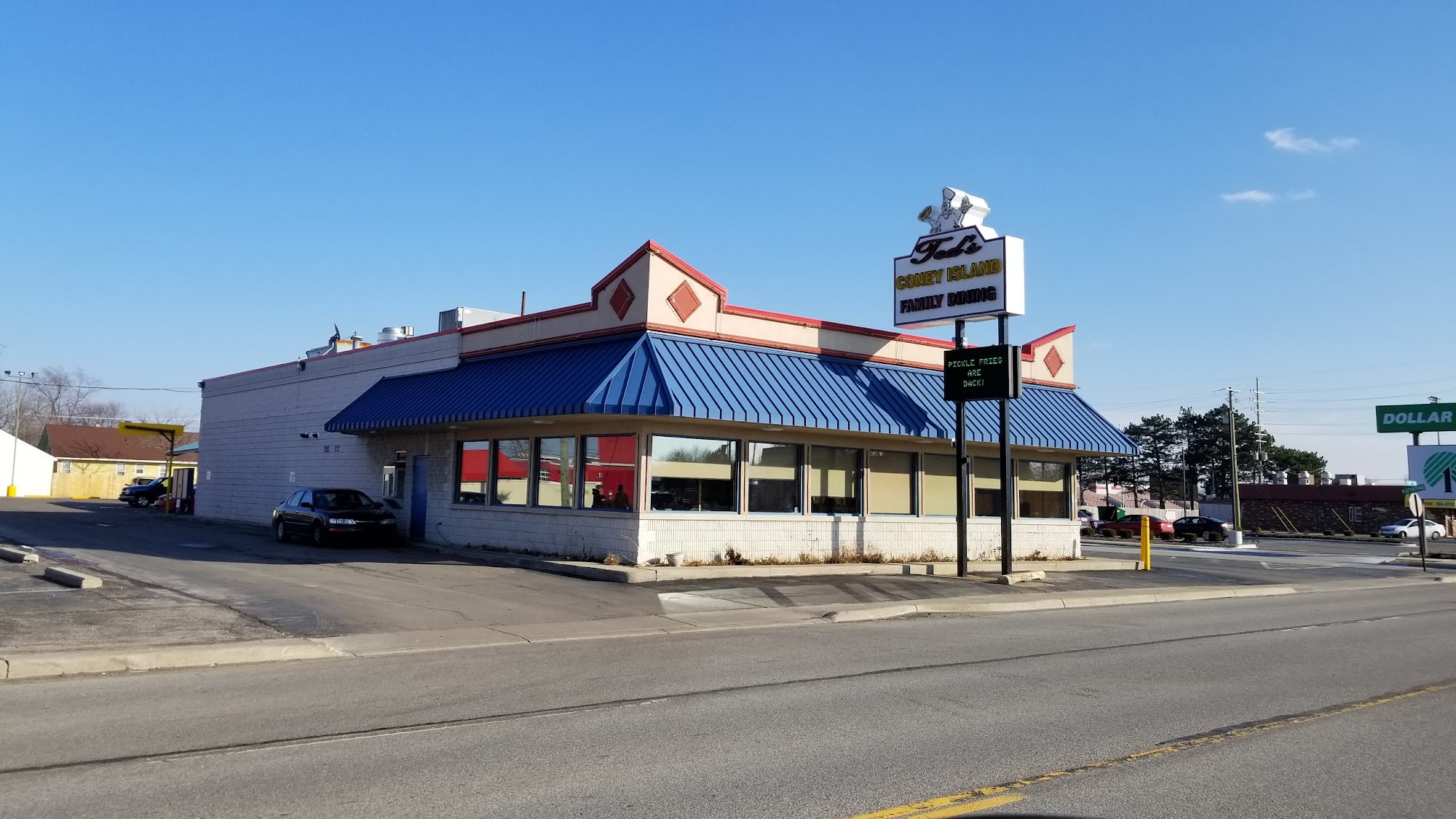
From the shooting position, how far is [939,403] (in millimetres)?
25000

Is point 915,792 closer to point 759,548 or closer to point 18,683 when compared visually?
point 18,683

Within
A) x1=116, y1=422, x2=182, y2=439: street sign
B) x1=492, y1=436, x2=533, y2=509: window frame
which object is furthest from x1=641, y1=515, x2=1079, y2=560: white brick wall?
x1=116, y1=422, x2=182, y2=439: street sign

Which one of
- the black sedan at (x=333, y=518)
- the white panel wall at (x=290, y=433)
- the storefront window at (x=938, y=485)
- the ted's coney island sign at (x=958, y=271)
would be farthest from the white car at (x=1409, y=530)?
the black sedan at (x=333, y=518)

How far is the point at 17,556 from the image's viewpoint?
19.2 meters

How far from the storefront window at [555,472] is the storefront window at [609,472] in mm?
358

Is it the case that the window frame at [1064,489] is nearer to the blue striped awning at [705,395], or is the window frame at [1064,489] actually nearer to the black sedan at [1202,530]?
the blue striped awning at [705,395]

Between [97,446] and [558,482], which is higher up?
[97,446]

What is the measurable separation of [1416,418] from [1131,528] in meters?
19.1

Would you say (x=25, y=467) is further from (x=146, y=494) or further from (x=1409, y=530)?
(x=1409, y=530)

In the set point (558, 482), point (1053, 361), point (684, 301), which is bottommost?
point (558, 482)

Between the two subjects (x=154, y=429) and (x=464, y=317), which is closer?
(x=464, y=317)

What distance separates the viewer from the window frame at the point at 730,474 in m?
20.6

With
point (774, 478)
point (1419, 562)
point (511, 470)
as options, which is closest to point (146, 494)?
point (511, 470)

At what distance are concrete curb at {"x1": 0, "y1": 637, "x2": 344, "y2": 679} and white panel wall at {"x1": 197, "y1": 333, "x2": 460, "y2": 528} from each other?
1497cm
